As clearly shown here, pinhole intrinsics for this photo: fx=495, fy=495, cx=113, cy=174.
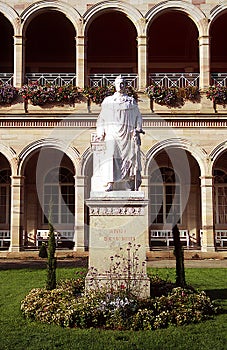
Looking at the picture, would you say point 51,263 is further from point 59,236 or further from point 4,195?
point 4,195

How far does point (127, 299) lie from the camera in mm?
8117

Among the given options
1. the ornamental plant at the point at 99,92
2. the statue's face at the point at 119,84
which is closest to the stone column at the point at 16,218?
the ornamental plant at the point at 99,92

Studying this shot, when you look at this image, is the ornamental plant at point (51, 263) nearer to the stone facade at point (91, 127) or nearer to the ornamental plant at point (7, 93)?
the stone facade at point (91, 127)

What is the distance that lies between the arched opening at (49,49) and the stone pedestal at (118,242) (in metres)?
14.0

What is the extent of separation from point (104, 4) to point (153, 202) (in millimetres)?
8210

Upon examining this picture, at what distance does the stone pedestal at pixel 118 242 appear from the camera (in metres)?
8.65

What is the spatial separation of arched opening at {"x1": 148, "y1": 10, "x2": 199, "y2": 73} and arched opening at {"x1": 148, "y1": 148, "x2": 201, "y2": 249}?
3.90 m

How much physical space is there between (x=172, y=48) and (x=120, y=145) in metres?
13.9

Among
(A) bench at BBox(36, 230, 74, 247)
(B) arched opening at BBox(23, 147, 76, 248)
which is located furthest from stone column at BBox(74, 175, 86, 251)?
(B) arched opening at BBox(23, 147, 76, 248)

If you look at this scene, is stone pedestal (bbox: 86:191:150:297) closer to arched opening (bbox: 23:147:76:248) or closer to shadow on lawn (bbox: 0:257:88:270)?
shadow on lawn (bbox: 0:257:88:270)

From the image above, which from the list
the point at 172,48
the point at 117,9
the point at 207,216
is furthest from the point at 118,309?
the point at 172,48

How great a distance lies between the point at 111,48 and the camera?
22031mm

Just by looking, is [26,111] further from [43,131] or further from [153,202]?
[153,202]

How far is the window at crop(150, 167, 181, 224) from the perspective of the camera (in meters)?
21.0
